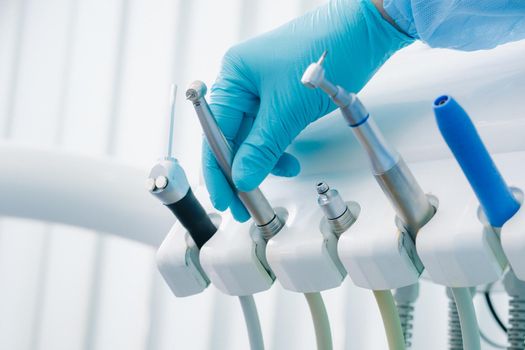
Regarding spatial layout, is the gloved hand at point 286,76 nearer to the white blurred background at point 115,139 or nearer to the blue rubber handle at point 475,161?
the blue rubber handle at point 475,161

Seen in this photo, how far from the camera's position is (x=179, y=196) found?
50cm

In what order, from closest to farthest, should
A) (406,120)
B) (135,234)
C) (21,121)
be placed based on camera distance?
(406,120) → (135,234) → (21,121)

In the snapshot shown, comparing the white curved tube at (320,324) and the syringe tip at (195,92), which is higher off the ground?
the syringe tip at (195,92)

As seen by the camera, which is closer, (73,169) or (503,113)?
(503,113)

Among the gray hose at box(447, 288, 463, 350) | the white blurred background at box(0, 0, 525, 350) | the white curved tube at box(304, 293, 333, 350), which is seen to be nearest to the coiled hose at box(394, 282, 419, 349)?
the gray hose at box(447, 288, 463, 350)

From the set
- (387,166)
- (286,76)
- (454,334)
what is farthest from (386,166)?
(454,334)

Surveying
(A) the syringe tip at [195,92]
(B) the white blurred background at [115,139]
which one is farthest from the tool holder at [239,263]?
(B) the white blurred background at [115,139]

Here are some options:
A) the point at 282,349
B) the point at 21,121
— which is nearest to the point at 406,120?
the point at 282,349

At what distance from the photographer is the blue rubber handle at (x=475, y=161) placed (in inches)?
13.7

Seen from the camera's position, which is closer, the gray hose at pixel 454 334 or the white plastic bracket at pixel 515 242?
the white plastic bracket at pixel 515 242

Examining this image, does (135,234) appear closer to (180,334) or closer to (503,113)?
(503,113)

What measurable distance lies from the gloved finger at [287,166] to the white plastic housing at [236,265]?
72mm

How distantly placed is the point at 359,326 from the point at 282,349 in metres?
0.19

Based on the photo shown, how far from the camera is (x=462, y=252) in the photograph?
0.38 m
